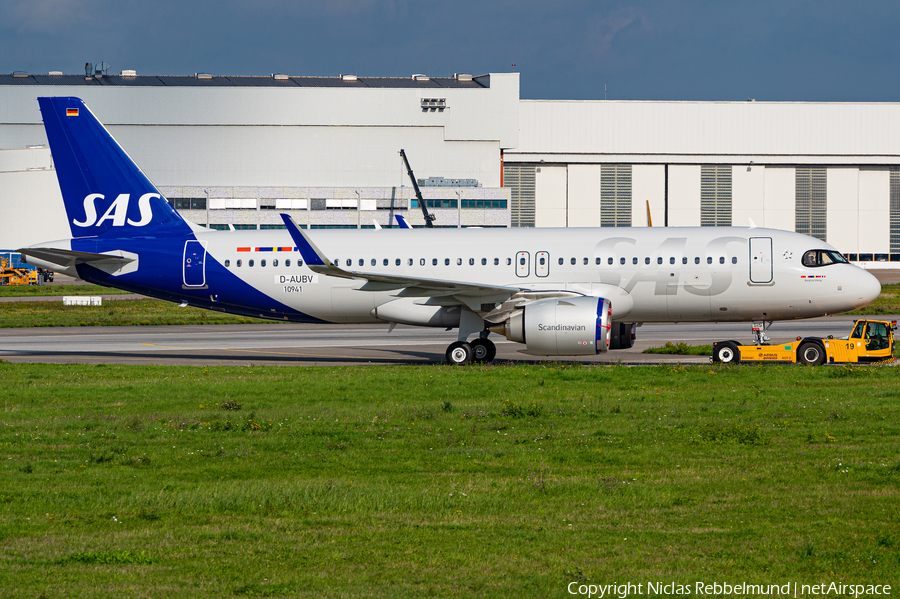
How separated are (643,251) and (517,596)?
71.9 feet

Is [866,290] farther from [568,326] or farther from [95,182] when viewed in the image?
[95,182]

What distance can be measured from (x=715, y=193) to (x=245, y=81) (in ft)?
224

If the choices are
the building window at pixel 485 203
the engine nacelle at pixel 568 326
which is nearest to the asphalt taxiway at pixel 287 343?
the engine nacelle at pixel 568 326

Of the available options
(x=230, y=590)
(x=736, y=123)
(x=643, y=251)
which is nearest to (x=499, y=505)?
(x=230, y=590)

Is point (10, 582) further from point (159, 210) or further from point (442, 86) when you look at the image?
point (442, 86)

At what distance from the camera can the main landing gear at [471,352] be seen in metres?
29.0

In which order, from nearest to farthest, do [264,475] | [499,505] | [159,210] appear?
1. [499,505]
2. [264,475]
3. [159,210]

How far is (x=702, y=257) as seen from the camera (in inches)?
1138

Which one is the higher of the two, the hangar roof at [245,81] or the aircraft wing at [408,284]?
the hangar roof at [245,81]

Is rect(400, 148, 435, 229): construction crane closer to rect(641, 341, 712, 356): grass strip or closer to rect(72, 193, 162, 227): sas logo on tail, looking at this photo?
rect(641, 341, 712, 356): grass strip

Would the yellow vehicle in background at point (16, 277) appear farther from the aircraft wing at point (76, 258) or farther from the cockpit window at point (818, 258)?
the cockpit window at point (818, 258)

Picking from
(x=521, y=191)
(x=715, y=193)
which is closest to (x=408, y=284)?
(x=521, y=191)

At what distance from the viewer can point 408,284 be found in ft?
91.8

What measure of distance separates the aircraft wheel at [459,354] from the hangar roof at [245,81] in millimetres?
102688
